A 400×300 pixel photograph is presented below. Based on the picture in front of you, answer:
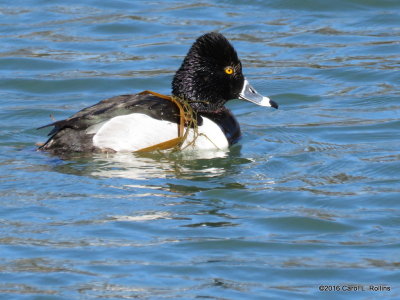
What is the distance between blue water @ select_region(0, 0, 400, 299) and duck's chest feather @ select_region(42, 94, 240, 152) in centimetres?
15

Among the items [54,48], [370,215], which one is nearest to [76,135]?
[370,215]

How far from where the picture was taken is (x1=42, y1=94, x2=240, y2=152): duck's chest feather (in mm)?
10336

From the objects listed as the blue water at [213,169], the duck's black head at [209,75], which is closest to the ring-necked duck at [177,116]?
the duck's black head at [209,75]

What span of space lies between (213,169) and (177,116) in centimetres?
67

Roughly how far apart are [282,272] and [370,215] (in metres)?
1.60

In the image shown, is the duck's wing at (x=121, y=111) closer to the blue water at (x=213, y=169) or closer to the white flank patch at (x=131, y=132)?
the white flank patch at (x=131, y=132)

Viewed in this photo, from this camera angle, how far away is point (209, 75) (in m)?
11.2

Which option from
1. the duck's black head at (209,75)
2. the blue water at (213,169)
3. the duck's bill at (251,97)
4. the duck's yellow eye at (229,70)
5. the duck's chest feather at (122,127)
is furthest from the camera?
the duck's bill at (251,97)

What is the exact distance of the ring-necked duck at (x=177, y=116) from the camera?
1036 centimetres

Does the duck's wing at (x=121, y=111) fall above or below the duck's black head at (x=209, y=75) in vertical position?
below

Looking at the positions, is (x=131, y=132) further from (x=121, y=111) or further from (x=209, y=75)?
(x=209, y=75)

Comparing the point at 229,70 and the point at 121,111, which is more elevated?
the point at 229,70

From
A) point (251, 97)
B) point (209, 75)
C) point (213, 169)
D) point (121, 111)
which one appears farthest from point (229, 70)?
point (121, 111)

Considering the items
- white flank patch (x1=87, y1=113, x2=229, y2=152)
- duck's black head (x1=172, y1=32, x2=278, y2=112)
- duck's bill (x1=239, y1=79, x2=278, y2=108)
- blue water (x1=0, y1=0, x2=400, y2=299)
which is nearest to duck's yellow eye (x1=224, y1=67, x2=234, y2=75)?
duck's black head (x1=172, y1=32, x2=278, y2=112)
